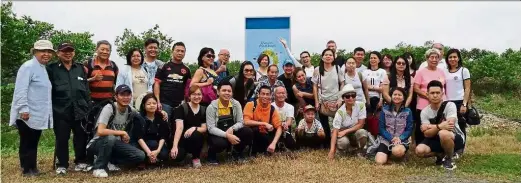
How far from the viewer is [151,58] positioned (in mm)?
6582

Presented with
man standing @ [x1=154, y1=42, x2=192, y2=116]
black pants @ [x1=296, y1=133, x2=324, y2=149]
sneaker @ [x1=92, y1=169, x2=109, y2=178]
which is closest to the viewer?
sneaker @ [x1=92, y1=169, x2=109, y2=178]

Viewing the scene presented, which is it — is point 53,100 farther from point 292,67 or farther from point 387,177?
point 387,177

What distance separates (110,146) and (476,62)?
11.4m

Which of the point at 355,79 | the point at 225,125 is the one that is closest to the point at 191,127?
the point at 225,125

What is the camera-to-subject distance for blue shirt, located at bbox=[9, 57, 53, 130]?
5.67m

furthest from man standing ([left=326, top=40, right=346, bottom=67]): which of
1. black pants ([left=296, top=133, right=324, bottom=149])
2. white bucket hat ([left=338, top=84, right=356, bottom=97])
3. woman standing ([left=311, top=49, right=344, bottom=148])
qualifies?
black pants ([left=296, top=133, right=324, bottom=149])

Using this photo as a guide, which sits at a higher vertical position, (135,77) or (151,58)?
(151,58)

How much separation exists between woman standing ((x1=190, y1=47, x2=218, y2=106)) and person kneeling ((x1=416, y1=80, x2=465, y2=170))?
8.54ft

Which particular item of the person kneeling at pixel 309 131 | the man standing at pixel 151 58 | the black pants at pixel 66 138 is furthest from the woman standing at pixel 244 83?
the black pants at pixel 66 138

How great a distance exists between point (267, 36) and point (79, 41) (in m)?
6.35

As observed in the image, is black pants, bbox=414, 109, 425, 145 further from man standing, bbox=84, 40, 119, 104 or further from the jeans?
man standing, bbox=84, 40, 119, 104

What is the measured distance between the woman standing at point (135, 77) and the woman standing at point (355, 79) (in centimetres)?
258

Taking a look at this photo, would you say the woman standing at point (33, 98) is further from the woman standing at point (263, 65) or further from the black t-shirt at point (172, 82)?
the woman standing at point (263, 65)

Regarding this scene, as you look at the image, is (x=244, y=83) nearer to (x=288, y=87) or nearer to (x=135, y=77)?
(x=288, y=87)
